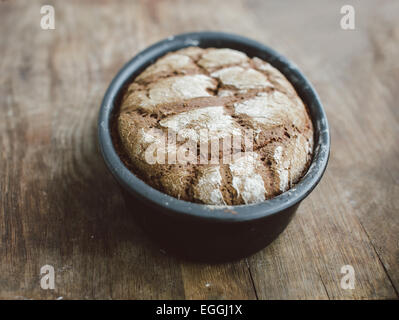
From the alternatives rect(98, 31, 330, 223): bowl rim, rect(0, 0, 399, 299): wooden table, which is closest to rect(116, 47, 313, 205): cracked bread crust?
rect(98, 31, 330, 223): bowl rim

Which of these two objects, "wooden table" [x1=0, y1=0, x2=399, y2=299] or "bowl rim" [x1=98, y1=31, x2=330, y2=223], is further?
"wooden table" [x1=0, y1=0, x2=399, y2=299]

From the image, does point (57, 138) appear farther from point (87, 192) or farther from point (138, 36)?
point (138, 36)

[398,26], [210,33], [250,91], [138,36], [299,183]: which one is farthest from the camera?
[398,26]

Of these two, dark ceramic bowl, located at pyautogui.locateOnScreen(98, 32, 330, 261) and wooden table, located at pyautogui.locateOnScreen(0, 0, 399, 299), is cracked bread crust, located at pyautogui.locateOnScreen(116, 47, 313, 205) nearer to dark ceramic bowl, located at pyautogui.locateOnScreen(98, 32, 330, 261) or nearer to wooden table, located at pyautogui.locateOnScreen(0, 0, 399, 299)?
dark ceramic bowl, located at pyautogui.locateOnScreen(98, 32, 330, 261)

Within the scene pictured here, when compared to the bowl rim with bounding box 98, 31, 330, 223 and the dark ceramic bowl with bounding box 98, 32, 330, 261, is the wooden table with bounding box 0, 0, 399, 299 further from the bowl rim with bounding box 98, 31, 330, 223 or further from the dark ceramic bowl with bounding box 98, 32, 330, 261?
the bowl rim with bounding box 98, 31, 330, 223

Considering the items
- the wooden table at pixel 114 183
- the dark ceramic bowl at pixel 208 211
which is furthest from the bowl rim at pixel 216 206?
the wooden table at pixel 114 183

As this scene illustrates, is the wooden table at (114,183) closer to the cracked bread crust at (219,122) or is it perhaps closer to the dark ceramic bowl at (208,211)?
the dark ceramic bowl at (208,211)
